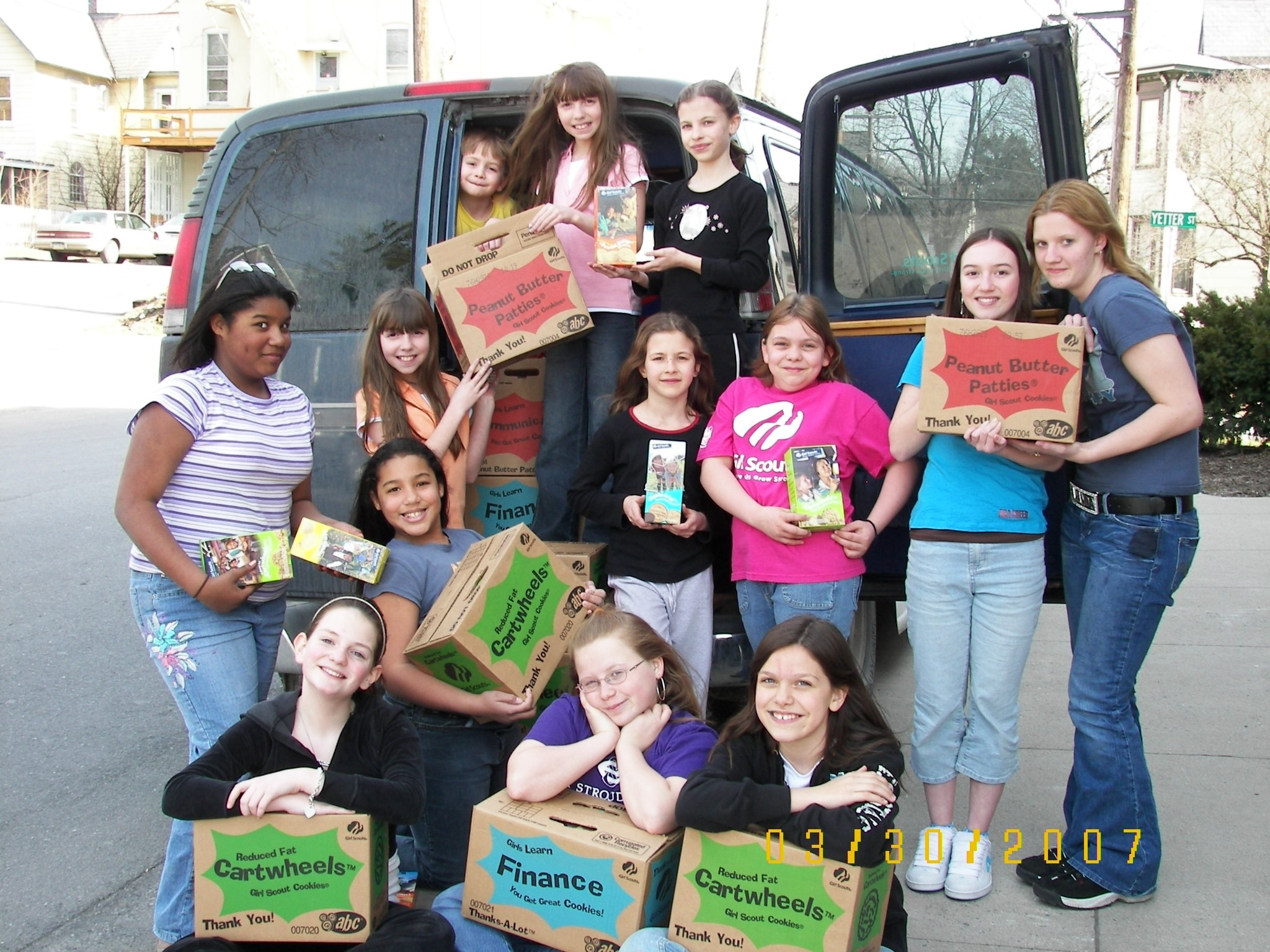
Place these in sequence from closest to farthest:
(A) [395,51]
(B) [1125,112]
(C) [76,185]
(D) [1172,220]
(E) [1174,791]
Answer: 1. (E) [1174,791]
2. (D) [1172,220]
3. (B) [1125,112]
4. (A) [395,51]
5. (C) [76,185]

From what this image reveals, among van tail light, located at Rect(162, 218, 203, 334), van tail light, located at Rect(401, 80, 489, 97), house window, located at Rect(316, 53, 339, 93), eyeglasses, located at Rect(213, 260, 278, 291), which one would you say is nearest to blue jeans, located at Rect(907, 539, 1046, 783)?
eyeglasses, located at Rect(213, 260, 278, 291)

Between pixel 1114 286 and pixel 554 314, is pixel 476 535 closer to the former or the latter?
pixel 554 314

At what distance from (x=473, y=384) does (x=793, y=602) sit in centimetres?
127

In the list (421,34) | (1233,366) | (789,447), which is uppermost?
(421,34)

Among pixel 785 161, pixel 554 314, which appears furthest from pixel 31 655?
pixel 785 161

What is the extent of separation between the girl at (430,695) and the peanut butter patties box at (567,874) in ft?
1.81

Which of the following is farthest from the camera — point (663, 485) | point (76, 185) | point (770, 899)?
point (76, 185)

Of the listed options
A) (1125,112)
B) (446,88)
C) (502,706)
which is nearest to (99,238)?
(1125,112)

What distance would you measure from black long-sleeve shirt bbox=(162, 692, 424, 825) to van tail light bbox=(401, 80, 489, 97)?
7.27 ft

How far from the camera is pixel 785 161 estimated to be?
4.57 metres

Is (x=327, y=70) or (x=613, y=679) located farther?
(x=327, y=70)

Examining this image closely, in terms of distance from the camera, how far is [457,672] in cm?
330

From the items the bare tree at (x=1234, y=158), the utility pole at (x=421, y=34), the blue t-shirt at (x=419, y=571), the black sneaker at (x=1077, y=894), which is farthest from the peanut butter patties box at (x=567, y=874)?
the bare tree at (x=1234, y=158)

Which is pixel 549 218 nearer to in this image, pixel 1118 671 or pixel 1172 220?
pixel 1118 671
